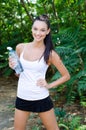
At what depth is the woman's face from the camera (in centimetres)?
375

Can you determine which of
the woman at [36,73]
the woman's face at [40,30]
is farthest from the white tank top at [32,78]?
the woman's face at [40,30]

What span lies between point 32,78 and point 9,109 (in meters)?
2.83

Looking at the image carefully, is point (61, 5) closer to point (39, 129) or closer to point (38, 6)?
point (38, 6)

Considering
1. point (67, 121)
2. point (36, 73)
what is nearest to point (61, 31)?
point (67, 121)

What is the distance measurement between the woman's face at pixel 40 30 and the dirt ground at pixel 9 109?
1916mm

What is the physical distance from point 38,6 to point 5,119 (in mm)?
3528

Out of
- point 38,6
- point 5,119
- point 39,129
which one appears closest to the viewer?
point 39,129

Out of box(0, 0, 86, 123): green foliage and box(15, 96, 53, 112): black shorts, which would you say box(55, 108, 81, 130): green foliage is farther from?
box(15, 96, 53, 112): black shorts

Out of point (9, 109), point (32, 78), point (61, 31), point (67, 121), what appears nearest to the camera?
point (32, 78)

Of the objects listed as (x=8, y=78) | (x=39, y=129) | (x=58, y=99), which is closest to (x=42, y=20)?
(x=39, y=129)

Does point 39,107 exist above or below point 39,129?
above

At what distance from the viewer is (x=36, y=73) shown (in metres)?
3.74

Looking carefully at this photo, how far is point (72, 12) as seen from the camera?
7.49m

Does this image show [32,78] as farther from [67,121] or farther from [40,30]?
[67,121]
